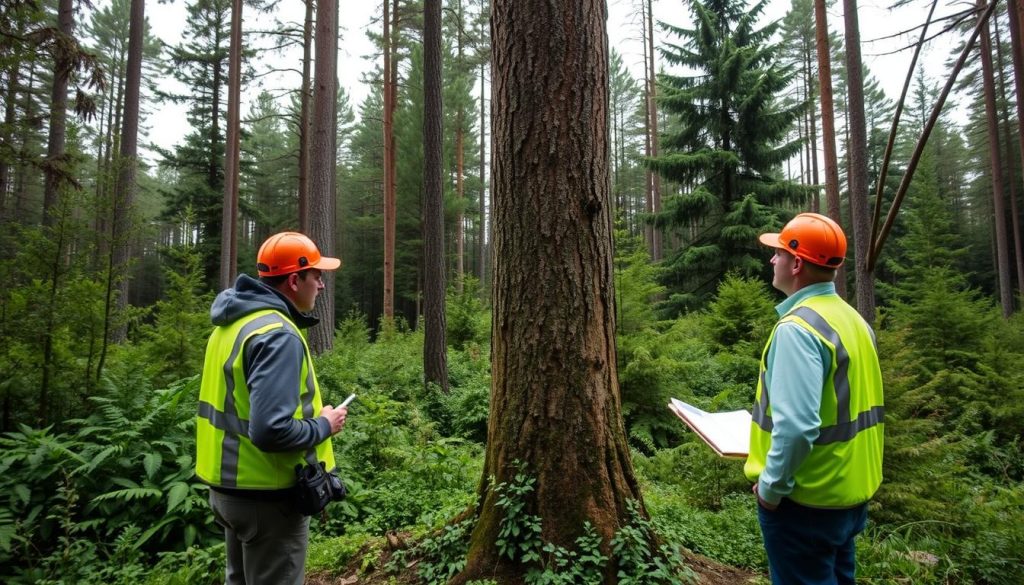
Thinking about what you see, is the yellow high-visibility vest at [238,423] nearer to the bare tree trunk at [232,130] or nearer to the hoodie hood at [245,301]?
the hoodie hood at [245,301]

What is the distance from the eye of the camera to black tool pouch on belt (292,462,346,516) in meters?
2.52

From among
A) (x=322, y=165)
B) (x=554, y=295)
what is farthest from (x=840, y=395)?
(x=322, y=165)

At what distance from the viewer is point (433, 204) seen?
1021 centimetres

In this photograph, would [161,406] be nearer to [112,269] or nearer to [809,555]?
[112,269]

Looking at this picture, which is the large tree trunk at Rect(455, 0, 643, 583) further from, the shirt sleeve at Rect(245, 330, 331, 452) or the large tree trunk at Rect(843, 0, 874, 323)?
the large tree trunk at Rect(843, 0, 874, 323)

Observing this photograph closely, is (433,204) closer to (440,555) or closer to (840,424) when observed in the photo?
(440,555)

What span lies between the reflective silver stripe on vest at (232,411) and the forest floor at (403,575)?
133cm

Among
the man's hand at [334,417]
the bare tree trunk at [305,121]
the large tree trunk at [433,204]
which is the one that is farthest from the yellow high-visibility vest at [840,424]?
the bare tree trunk at [305,121]

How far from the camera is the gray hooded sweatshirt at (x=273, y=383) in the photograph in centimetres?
235

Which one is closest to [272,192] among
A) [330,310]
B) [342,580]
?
[330,310]

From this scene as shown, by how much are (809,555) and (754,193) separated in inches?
707

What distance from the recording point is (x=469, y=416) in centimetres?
820

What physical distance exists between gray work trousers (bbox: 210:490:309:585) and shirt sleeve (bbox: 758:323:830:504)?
2.29 meters

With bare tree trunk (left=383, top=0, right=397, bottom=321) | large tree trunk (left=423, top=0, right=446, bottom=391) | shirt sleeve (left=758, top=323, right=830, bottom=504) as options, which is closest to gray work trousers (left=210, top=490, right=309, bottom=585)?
shirt sleeve (left=758, top=323, right=830, bottom=504)
